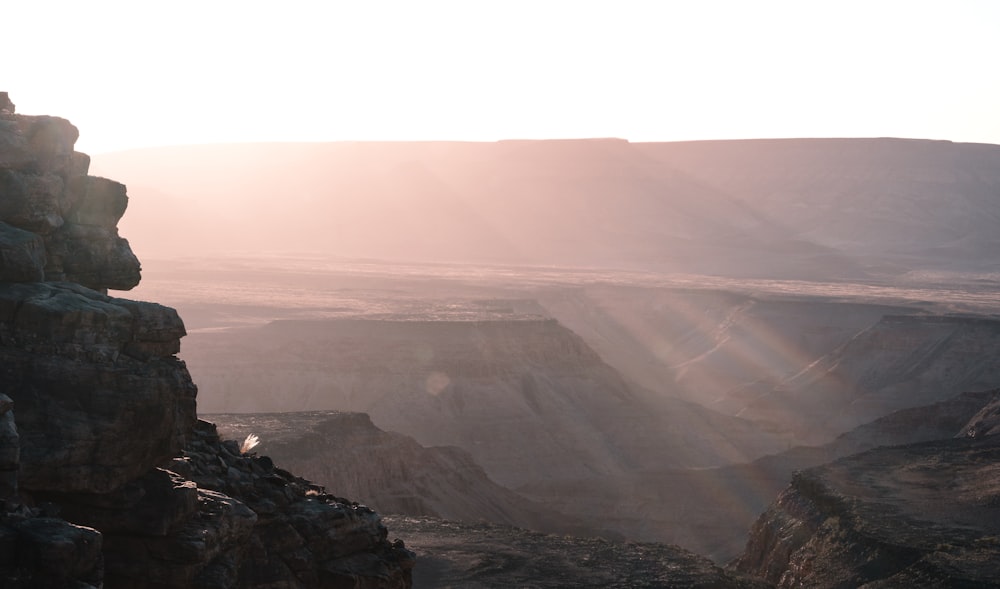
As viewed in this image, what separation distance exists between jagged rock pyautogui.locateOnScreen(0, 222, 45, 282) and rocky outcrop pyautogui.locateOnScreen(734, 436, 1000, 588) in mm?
20560

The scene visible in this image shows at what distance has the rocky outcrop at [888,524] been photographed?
101 ft

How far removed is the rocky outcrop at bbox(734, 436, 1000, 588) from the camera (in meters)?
30.9

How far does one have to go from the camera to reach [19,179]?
736 inches

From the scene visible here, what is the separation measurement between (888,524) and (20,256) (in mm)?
23833

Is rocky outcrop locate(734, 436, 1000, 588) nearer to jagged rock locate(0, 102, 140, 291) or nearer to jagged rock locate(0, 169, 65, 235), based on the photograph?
jagged rock locate(0, 102, 140, 291)

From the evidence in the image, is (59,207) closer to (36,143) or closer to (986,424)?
(36,143)

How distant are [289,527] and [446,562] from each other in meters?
12.4

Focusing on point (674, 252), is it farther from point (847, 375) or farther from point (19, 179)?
point (19, 179)

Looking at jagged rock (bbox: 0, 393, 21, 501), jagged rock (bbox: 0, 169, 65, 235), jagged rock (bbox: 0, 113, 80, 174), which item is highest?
jagged rock (bbox: 0, 113, 80, 174)

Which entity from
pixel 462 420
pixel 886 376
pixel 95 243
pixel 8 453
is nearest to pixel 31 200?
pixel 95 243

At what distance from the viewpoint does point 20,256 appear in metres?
18.0

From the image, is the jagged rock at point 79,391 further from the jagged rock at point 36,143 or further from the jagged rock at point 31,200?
the jagged rock at point 36,143

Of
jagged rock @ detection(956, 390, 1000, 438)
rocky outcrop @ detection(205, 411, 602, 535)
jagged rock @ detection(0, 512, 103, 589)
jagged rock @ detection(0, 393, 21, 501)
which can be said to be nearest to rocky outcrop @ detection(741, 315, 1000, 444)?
jagged rock @ detection(956, 390, 1000, 438)

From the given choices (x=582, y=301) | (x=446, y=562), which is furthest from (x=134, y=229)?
(x=446, y=562)
